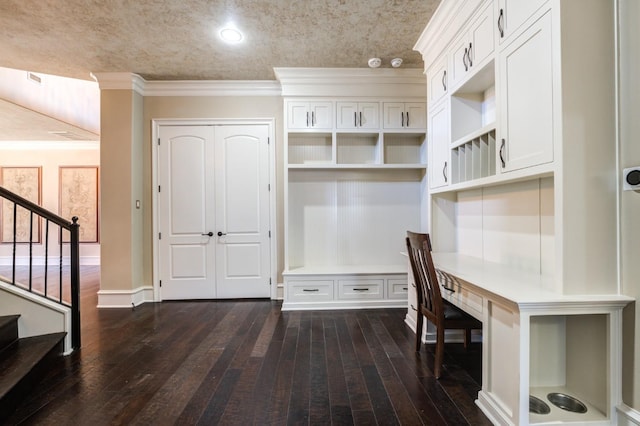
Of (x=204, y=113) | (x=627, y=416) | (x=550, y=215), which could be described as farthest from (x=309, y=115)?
(x=627, y=416)

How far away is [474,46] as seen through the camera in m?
2.14

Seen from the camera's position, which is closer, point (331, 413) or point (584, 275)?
point (584, 275)

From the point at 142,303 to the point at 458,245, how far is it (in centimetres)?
385

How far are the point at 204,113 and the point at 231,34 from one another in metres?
1.31

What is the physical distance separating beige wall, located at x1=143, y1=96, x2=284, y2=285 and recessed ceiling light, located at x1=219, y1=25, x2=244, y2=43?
3.20 ft

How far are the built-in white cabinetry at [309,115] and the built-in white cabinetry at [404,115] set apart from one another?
0.70 m

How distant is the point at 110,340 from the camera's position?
107 inches

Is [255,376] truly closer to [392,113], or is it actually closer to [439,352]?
[439,352]

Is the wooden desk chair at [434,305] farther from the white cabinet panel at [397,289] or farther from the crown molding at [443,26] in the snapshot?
the crown molding at [443,26]

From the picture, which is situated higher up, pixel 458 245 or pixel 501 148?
pixel 501 148

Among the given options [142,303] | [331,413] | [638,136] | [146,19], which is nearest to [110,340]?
[142,303]

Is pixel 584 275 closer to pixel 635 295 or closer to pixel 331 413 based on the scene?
pixel 635 295

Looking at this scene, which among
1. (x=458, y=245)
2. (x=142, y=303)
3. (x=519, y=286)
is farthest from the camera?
(x=142, y=303)

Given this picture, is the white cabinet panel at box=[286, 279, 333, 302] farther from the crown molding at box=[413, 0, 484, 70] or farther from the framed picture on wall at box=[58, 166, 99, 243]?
the framed picture on wall at box=[58, 166, 99, 243]
